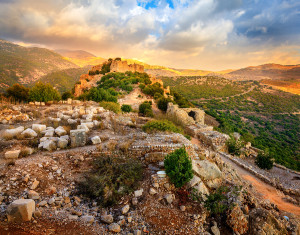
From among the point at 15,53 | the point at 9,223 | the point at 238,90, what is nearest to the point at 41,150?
the point at 9,223

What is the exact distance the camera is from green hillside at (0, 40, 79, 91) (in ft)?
184

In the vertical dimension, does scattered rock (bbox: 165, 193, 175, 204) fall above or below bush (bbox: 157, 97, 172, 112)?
above

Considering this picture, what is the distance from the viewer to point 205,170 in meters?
5.62

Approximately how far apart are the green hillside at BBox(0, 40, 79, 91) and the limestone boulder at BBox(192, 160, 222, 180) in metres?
61.4

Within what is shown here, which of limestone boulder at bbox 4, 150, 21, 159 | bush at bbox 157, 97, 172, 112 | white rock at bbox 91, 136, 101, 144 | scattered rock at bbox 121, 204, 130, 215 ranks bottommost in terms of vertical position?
bush at bbox 157, 97, 172, 112

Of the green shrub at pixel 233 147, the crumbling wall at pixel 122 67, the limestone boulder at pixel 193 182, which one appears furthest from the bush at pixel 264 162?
the crumbling wall at pixel 122 67

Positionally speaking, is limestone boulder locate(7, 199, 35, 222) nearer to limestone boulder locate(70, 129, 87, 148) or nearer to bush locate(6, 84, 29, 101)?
limestone boulder locate(70, 129, 87, 148)

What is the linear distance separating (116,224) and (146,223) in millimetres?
669

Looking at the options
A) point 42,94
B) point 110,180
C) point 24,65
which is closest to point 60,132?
point 110,180

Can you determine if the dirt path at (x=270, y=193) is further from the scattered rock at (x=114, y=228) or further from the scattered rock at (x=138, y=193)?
the scattered rock at (x=114, y=228)

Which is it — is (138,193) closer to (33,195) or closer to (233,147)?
(33,195)

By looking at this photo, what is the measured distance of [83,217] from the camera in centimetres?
329

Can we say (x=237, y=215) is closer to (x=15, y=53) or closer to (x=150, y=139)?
(x=150, y=139)

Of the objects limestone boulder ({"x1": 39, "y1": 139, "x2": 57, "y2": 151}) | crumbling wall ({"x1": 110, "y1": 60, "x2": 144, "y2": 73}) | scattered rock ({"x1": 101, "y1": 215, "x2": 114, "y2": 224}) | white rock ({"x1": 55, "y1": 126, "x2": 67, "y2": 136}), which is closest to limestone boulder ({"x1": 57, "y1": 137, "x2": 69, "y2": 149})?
limestone boulder ({"x1": 39, "y1": 139, "x2": 57, "y2": 151})
